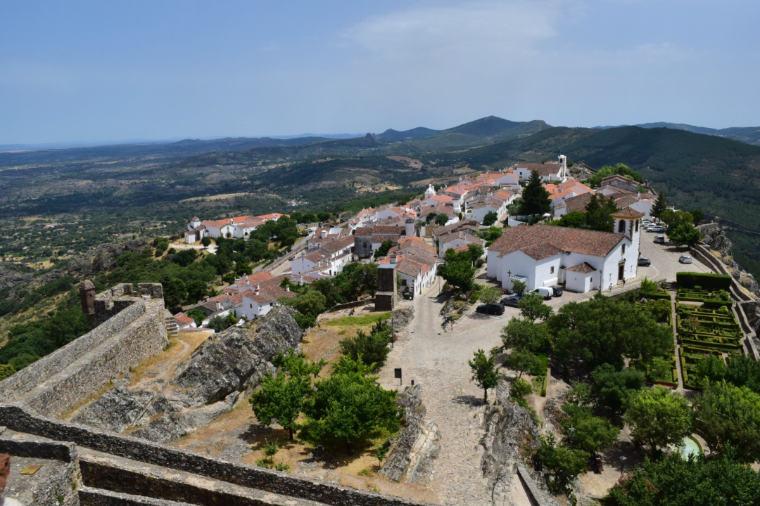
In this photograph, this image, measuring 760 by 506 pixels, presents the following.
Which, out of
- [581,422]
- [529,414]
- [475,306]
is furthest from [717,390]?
[475,306]

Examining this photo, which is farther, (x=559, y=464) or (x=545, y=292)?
(x=545, y=292)

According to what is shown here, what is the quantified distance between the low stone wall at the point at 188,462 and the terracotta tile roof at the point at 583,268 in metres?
34.3

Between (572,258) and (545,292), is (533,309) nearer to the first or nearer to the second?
(545,292)

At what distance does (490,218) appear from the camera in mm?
74062

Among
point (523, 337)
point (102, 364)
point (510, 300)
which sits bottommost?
point (510, 300)

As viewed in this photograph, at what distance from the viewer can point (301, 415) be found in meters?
21.0

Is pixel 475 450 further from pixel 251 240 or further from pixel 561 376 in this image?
pixel 251 240

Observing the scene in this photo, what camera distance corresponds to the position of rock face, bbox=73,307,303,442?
1759 cm

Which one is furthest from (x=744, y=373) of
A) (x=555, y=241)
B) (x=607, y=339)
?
(x=555, y=241)

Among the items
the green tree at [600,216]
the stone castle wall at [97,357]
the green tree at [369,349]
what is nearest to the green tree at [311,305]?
the green tree at [369,349]

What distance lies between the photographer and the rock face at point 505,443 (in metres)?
17.7

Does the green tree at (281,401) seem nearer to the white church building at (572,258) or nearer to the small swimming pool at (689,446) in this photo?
the small swimming pool at (689,446)

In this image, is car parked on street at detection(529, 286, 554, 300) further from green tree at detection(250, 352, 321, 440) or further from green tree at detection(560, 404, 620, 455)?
green tree at detection(250, 352, 321, 440)

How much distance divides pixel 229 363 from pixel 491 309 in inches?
837
